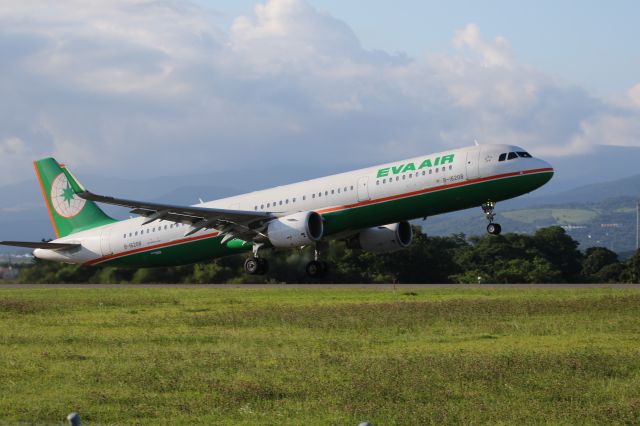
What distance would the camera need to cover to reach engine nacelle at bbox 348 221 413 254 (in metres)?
47.2

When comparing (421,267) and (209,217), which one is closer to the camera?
(209,217)

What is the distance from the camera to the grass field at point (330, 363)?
16.3m

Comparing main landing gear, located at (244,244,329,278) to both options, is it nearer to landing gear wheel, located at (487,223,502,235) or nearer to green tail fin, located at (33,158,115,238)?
landing gear wheel, located at (487,223,502,235)

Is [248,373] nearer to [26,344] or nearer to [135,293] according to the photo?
[26,344]

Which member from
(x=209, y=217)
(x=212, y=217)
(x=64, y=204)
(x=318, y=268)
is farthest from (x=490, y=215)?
(x=64, y=204)

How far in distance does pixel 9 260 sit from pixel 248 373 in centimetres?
5035

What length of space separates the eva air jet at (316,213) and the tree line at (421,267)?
4.64 m

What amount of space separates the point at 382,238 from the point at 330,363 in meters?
25.7

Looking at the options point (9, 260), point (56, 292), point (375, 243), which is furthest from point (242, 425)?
point (9, 260)

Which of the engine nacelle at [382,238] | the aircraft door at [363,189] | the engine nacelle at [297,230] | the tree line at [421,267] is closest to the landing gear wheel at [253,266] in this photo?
the engine nacelle at [297,230]

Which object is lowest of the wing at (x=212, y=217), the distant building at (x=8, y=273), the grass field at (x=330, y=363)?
the grass field at (x=330, y=363)

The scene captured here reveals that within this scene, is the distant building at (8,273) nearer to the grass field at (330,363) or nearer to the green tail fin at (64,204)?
the green tail fin at (64,204)

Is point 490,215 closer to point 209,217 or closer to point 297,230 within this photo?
point 297,230

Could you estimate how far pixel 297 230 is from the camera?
42.7m
